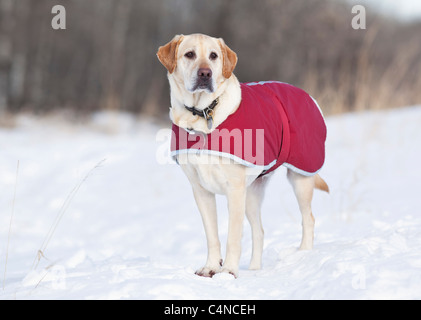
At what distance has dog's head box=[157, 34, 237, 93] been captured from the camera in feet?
9.22

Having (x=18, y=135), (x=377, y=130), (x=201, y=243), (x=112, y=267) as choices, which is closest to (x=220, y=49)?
(x=112, y=267)

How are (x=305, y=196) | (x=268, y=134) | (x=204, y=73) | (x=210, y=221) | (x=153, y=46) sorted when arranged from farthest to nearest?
(x=153, y=46), (x=305, y=196), (x=210, y=221), (x=268, y=134), (x=204, y=73)

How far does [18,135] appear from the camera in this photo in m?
9.95

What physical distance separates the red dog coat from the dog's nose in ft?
0.88

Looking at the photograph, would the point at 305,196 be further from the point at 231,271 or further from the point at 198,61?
the point at 198,61

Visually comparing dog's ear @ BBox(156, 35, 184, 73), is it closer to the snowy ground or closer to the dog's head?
the dog's head

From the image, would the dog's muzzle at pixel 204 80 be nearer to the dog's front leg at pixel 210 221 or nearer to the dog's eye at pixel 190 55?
the dog's eye at pixel 190 55

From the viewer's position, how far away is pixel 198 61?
2.86 m

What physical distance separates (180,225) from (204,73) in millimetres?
2579

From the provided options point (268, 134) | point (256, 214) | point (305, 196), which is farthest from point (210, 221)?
point (305, 196)

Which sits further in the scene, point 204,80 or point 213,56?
point 213,56

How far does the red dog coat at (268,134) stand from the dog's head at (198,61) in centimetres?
21
